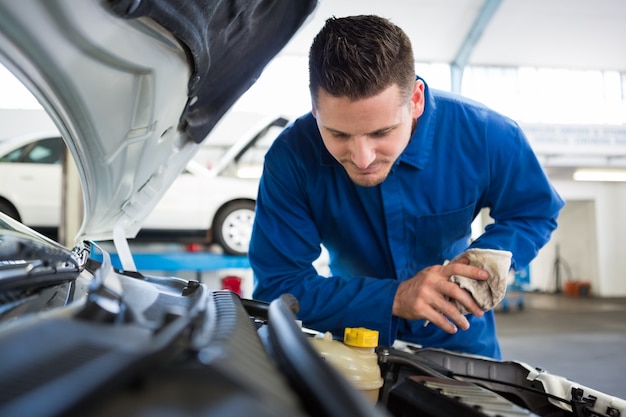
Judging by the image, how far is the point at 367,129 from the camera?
106 centimetres

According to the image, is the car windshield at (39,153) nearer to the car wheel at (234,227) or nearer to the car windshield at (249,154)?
the car windshield at (249,154)

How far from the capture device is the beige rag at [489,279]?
966 mm

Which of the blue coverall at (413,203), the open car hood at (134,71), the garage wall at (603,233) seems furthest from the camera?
the garage wall at (603,233)

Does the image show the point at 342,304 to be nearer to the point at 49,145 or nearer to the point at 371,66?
the point at 371,66

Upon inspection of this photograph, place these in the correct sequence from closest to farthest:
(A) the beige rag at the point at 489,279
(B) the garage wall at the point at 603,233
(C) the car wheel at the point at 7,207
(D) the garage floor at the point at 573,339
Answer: (A) the beige rag at the point at 489,279 → (D) the garage floor at the point at 573,339 → (C) the car wheel at the point at 7,207 → (B) the garage wall at the point at 603,233

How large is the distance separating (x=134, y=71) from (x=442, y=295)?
67 cm

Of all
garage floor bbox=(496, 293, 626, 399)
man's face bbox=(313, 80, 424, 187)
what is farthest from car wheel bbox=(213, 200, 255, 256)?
man's face bbox=(313, 80, 424, 187)

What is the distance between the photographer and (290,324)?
20.3 inches

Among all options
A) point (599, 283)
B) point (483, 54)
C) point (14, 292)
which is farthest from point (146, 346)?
point (599, 283)

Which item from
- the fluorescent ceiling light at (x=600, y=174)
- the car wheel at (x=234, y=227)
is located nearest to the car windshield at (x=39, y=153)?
the car wheel at (x=234, y=227)

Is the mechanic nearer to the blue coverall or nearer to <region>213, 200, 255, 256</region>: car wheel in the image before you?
the blue coverall

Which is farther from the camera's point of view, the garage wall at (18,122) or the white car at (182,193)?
the garage wall at (18,122)

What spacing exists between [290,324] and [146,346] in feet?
0.58

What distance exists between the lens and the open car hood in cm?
62
